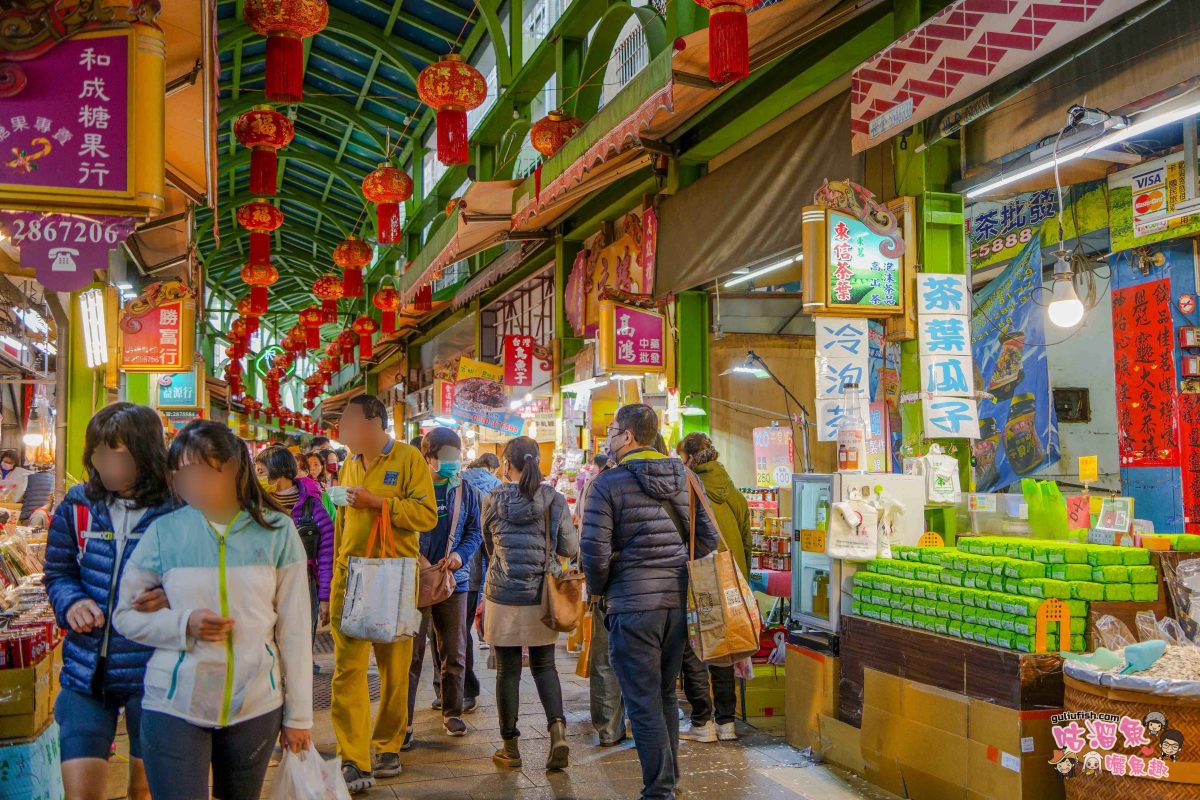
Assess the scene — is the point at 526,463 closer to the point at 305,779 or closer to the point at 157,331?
the point at 305,779

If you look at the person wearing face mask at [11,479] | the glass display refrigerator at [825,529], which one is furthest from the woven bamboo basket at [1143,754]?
the person wearing face mask at [11,479]

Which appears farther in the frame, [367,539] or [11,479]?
[11,479]

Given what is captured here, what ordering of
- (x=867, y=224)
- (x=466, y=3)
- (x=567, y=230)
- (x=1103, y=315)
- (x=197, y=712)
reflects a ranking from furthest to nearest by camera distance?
1. (x=466, y=3)
2. (x=567, y=230)
3. (x=1103, y=315)
4. (x=867, y=224)
5. (x=197, y=712)

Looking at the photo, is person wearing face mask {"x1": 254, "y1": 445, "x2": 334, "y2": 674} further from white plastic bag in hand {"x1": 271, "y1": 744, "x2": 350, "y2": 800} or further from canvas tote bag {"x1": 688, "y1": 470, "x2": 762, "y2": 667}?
white plastic bag in hand {"x1": 271, "y1": 744, "x2": 350, "y2": 800}

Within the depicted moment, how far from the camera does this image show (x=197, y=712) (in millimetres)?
2797

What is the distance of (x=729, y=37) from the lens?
18.5 feet

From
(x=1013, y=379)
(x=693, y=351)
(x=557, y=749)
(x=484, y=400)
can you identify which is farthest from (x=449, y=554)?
(x=484, y=400)

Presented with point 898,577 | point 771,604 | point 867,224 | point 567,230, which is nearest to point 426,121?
point 567,230

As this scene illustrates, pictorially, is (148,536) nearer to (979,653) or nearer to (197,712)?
(197,712)

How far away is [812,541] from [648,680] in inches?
A: 83.0

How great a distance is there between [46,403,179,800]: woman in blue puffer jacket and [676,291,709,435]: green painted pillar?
22.2ft

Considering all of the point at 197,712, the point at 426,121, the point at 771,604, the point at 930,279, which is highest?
the point at 426,121

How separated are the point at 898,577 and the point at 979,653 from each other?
830 millimetres

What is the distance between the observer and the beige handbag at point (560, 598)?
543cm
